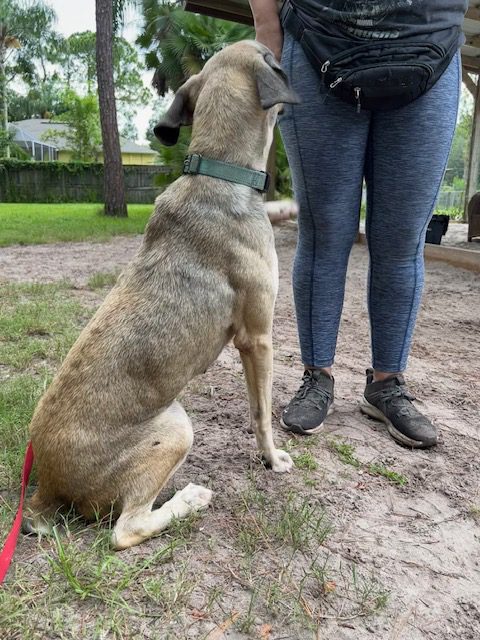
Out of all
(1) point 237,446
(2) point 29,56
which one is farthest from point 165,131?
(2) point 29,56

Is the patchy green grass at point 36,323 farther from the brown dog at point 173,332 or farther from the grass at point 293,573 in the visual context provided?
the grass at point 293,573

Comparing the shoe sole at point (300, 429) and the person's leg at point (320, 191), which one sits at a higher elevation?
the person's leg at point (320, 191)

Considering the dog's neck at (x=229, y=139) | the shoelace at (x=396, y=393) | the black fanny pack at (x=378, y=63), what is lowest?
the shoelace at (x=396, y=393)

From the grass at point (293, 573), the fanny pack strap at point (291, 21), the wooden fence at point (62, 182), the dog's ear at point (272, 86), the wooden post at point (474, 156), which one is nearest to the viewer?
the grass at point (293, 573)

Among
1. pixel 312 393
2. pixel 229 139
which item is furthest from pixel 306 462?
pixel 229 139

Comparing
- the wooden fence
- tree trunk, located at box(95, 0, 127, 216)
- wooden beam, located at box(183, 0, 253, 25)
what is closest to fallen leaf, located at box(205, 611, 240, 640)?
wooden beam, located at box(183, 0, 253, 25)

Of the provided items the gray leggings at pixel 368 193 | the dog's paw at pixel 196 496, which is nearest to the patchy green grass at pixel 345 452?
the gray leggings at pixel 368 193

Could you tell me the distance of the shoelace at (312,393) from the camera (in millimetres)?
3021

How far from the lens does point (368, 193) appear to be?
2.93 m

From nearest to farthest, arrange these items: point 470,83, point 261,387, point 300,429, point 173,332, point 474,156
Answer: point 173,332
point 261,387
point 300,429
point 470,83
point 474,156

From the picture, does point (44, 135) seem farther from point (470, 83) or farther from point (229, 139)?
point (229, 139)

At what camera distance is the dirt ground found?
5.71 ft

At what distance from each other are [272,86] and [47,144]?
2301 inches

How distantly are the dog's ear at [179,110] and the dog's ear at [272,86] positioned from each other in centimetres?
36
